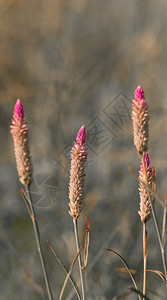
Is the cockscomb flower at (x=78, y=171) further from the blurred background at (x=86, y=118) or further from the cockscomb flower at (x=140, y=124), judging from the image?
the blurred background at (x=86, y=118)

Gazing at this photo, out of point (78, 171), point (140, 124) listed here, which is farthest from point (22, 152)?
point (140, 124)

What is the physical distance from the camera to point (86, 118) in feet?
15.2

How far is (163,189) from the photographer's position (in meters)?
4.17

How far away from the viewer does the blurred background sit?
350cm

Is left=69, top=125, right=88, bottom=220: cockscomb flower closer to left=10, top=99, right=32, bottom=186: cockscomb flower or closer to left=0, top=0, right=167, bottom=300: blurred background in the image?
left=10, top=99, right=32, bottom=186: cockscomb flower

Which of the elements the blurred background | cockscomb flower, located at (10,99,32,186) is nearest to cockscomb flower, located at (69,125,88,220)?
cockscomb flower, located at (10,99,32,186)

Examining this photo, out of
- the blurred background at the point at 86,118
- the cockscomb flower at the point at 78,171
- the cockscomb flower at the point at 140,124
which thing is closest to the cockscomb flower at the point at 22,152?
the cockscomb flower at the point at 78,171

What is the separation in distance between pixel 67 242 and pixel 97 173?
813mm

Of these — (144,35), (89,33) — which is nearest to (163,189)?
(144,35)

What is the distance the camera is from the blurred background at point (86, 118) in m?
3.50

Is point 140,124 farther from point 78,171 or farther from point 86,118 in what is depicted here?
point 86,118

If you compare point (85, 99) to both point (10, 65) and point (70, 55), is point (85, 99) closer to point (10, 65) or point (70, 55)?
point (70, 55)

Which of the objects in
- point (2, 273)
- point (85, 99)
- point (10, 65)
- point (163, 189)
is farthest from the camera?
point (10, 65)

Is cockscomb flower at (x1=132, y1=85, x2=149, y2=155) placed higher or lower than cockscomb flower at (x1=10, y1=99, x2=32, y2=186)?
lower
